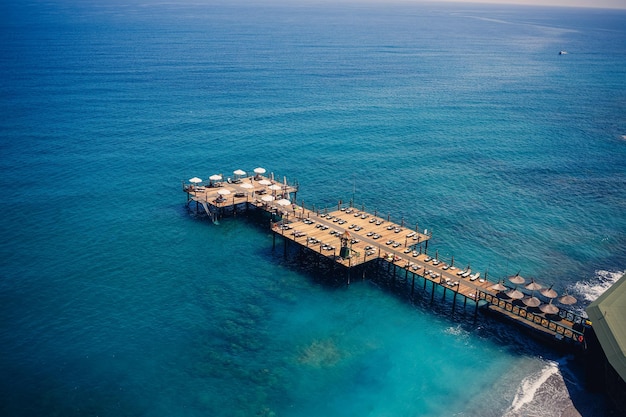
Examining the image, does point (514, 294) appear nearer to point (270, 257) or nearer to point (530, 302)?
point (530, 302)

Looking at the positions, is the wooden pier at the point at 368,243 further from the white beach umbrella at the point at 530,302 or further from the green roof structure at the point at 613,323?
the green roof structure at the point at 613,323

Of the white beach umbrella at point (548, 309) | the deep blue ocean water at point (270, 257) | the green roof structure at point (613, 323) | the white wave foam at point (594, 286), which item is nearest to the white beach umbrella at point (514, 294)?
the white beach umbrella at point (548, 309)

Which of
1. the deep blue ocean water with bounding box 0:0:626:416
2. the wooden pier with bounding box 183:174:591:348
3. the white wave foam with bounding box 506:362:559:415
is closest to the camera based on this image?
the white wave foam with bounding box 506:362:559:415

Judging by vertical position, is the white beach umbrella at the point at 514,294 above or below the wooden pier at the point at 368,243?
above

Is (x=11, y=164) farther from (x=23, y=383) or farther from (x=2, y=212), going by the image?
(x=23, y=383)

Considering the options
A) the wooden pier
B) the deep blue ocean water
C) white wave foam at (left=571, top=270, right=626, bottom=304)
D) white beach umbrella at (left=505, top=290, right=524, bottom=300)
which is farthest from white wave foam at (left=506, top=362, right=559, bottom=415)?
white wave foam at (left=571, top=270, right=626, bottom=304)

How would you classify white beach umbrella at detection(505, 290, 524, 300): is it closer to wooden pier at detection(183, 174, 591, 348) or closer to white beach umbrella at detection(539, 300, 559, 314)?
wooden pier at detection(183, 174, 591, 348)

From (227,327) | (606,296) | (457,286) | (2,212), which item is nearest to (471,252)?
(457,286)
